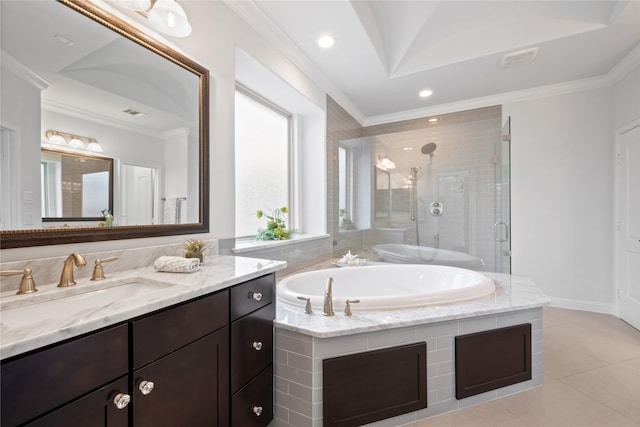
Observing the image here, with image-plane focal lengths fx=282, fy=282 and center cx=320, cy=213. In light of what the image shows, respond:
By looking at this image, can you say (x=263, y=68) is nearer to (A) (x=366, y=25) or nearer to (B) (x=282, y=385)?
(A) (x=366, y=25)

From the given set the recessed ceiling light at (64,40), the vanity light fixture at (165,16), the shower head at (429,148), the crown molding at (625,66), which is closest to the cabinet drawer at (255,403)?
the recessed ceiling light at (64,40)

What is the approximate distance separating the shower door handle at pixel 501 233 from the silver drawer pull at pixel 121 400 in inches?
132

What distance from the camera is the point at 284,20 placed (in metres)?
2.18

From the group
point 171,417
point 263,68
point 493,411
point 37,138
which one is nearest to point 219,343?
point 171,417

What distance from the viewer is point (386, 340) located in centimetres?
153

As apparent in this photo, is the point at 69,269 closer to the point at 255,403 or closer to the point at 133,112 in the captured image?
the point at 133,112

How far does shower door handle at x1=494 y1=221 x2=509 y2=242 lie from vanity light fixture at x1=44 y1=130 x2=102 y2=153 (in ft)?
11.4

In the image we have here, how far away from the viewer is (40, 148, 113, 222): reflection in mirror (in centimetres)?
104

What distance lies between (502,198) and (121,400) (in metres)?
3.48

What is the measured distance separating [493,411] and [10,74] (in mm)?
2722

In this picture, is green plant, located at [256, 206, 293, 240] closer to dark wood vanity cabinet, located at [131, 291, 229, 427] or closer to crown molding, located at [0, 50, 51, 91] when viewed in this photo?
dark wood vanity cabinet, located at [131, 291, 229, 427]

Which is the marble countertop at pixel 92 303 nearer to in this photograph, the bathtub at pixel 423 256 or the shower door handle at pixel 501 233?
the bathtub at pixel 423 256

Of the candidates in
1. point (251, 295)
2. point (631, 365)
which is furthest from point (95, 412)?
point (631, 365)

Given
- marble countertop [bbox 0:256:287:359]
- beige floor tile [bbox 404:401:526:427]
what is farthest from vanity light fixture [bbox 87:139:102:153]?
beige floor tile [bbox 404:401:526:427]
